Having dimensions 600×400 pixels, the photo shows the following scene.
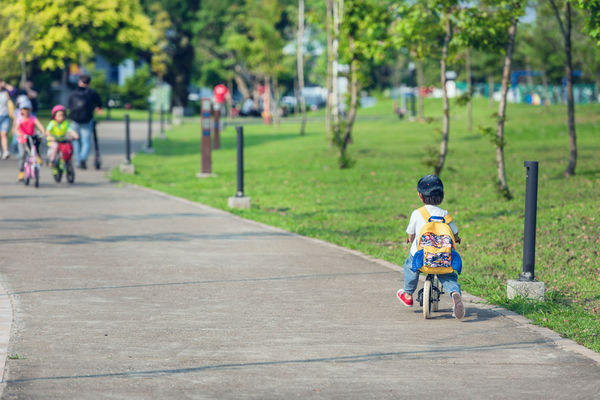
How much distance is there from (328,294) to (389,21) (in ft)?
45.0

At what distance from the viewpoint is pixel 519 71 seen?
76.7 m

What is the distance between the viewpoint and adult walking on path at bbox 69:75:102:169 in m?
19.3

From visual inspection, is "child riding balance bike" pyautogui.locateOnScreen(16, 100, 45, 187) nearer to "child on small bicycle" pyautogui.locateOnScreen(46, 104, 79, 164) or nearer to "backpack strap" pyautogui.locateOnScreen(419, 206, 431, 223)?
"child on small bicycle" pyautogui.locateOnScreen(46, 104, 79, 164)

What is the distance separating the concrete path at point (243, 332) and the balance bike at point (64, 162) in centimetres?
617

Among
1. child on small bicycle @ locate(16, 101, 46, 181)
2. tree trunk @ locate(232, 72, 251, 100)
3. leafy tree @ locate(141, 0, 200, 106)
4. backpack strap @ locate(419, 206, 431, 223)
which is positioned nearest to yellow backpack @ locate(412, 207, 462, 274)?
backpack strap @ locate(419, 206, 431, 223)

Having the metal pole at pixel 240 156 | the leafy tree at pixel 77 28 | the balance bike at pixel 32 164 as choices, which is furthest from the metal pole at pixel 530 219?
the leafy tree at pixel 77 28

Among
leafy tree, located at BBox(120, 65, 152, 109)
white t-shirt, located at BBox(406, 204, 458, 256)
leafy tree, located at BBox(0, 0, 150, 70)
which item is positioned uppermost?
leafy tree, located at BBox(0, 0, 150, 70)

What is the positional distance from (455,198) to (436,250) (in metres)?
9.12

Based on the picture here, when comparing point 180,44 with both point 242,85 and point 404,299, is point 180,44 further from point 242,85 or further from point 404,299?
point 404,299

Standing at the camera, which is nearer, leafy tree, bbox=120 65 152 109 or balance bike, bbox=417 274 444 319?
balance bike, bbox=417 274 444 319

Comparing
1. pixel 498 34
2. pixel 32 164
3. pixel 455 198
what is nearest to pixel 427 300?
pixel 455 198

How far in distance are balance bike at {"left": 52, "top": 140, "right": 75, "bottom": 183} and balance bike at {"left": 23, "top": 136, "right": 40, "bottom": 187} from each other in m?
0.59

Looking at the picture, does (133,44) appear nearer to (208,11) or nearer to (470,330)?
(208,11)

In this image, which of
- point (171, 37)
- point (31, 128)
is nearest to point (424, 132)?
point (31, 128)
